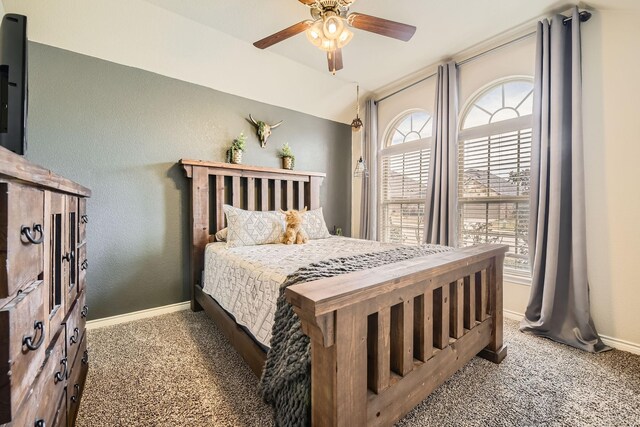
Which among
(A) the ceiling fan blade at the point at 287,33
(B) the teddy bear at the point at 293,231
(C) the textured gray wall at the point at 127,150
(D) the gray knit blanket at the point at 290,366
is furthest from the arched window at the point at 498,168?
(C) the textured gray wall at the point at 127,150

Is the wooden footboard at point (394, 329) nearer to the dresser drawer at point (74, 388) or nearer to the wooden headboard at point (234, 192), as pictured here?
the dresser drawer at point (74, 388)

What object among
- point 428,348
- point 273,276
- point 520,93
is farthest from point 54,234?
point 520,93

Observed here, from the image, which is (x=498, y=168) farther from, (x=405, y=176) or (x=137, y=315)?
(x=137, y=315)

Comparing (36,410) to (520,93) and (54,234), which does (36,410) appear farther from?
(520,93)

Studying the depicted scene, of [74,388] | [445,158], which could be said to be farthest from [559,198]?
[74,388]

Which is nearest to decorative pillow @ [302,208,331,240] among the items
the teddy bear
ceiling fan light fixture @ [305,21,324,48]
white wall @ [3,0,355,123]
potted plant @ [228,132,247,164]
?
the teddy bear

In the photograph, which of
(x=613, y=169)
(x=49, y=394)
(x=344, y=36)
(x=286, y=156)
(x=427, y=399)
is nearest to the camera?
(x=49, y=394)

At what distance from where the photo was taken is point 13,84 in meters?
1.16

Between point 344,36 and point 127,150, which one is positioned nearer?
point 344,36

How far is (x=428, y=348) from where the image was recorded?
1.26 m

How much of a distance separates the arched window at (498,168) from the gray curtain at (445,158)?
162mm

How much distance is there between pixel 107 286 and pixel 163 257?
48cm

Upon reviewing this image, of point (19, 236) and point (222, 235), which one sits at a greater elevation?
point (19, 236)

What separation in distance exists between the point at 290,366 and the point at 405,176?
9.81ft
